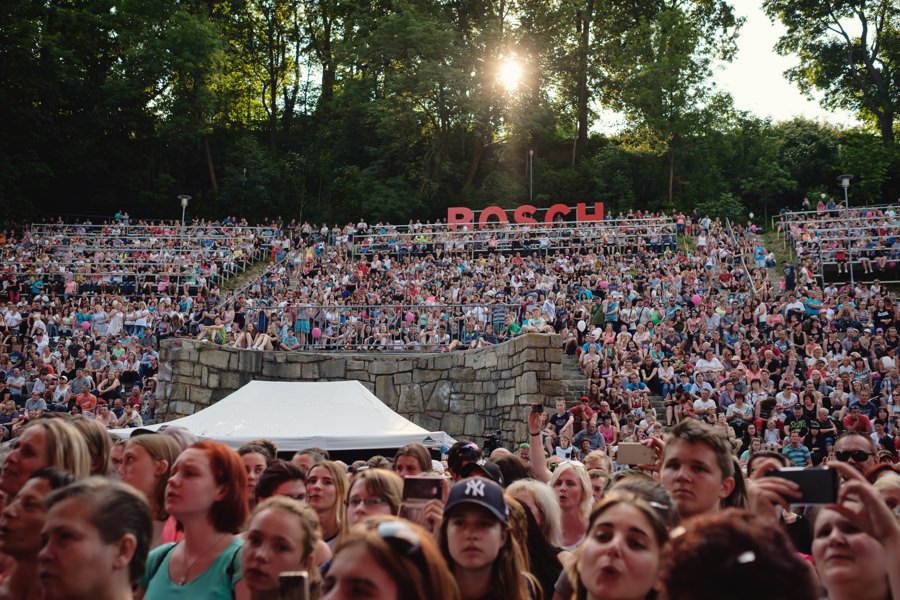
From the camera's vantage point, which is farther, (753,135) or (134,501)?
(753,135)

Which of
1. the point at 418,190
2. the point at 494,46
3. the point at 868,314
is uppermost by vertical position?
the point at 494,46

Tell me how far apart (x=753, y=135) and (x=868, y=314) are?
85.8 ft

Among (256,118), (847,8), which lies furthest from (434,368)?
(256,118)

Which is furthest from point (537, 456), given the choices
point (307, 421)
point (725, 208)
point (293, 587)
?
point (725, 208)

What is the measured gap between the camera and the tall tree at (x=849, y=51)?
3759 centimetres

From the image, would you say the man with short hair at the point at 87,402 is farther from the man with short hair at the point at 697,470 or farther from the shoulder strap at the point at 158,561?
the man with short hair at the point at 697,470

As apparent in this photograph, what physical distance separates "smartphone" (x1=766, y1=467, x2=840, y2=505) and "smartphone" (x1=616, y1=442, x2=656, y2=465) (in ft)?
3.71

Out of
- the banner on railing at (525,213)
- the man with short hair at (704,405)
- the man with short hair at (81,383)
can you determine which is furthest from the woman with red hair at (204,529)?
the banner on railing at (525,213)

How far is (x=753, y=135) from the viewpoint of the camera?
40.2 m

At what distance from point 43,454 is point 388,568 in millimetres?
1909

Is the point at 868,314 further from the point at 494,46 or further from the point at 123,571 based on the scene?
the point at 494,46

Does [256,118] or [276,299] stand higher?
[256,118]

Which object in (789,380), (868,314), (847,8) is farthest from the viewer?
(847,8)

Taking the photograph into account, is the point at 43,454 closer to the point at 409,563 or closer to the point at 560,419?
the point at 409,563
